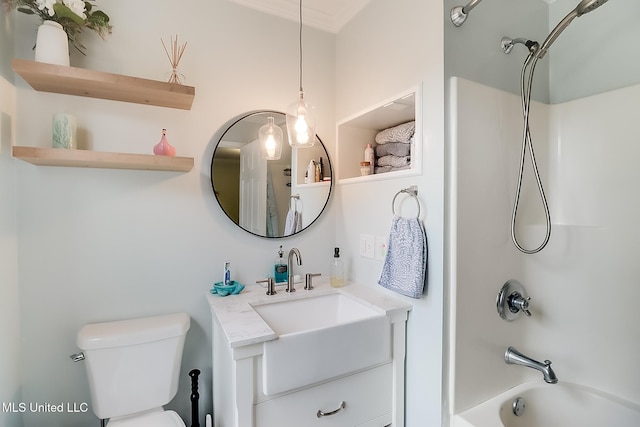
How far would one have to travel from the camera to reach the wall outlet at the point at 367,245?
5.56 feet

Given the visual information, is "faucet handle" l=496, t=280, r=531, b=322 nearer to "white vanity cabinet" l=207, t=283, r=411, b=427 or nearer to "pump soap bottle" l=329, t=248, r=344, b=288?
"white vanity cabinet" l=207, t=283, r=411, b=427

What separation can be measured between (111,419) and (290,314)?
2.95 ft

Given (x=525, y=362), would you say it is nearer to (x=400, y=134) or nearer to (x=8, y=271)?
Result: (x=400, y=134)

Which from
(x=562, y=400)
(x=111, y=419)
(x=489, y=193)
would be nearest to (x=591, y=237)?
(x=489, y=193)

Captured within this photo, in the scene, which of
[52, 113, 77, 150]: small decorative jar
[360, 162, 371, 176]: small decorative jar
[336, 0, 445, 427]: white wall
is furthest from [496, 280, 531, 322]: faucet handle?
[52, 113, 77, 150]: small decorative jar

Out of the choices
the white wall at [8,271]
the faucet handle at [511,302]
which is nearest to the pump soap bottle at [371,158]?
the faucet handle at [511,302]

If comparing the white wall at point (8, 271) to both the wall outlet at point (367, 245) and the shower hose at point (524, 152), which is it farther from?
the shower hose at point (524, 152)

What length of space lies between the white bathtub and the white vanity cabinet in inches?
12.4

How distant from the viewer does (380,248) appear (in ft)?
5.36

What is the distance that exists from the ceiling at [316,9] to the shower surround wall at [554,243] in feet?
3.27

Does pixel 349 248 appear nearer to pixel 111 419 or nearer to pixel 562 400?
pixel 562 400

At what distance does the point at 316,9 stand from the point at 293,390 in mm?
2119

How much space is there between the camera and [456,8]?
1.25m

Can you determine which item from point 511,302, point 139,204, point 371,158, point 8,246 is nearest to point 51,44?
point 139,204
